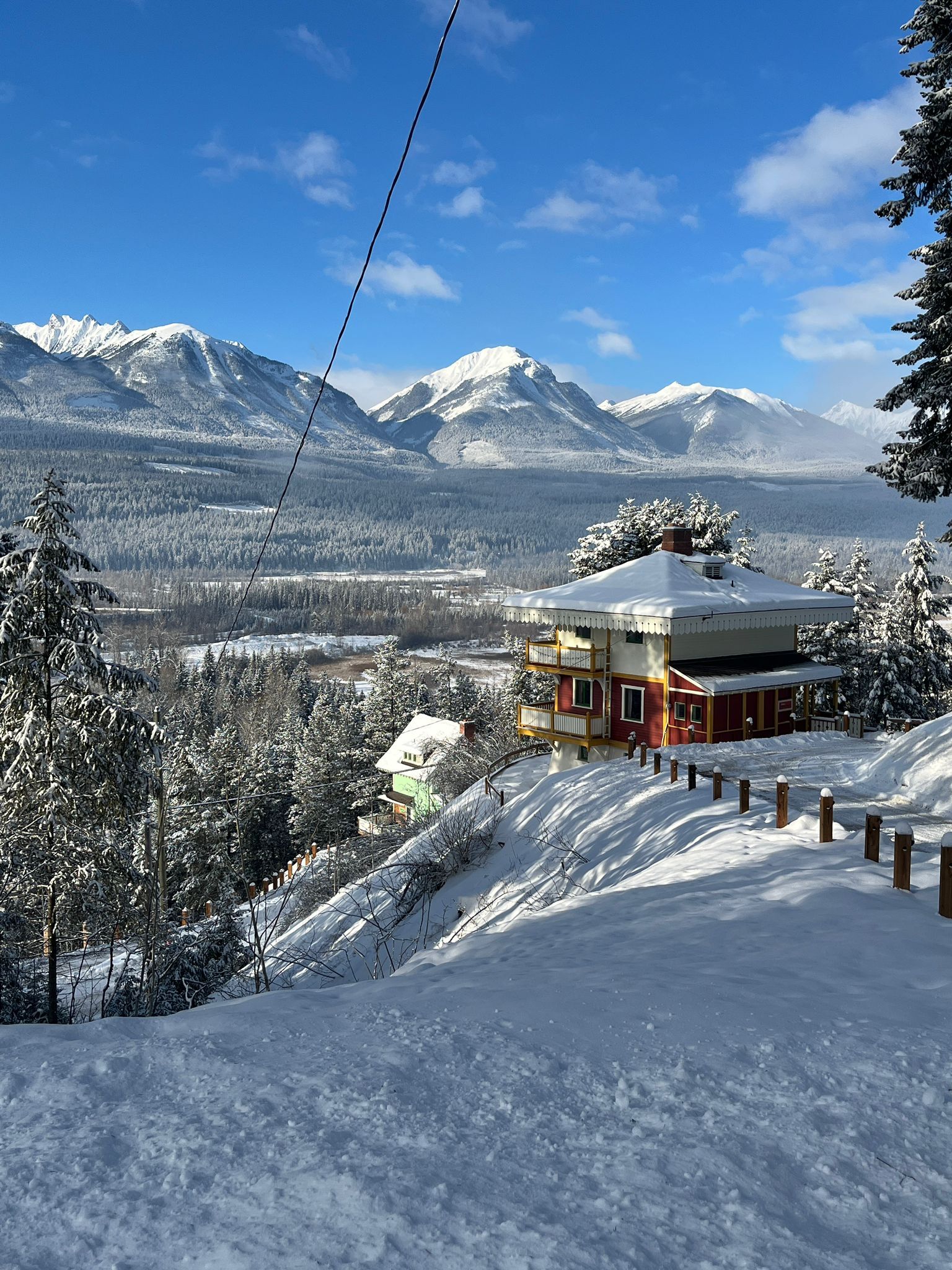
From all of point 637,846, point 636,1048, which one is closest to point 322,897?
point 637,846

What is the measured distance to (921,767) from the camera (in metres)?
14.5

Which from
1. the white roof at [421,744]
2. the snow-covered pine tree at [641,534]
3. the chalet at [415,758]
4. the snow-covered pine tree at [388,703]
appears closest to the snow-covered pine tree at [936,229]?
the snow-covered pine tree at [641,534]

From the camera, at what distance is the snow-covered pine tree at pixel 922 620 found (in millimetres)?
35969

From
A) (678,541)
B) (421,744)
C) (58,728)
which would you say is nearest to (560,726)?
(678,541)

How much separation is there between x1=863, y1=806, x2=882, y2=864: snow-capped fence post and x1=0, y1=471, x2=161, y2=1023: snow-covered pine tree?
40.9 ft

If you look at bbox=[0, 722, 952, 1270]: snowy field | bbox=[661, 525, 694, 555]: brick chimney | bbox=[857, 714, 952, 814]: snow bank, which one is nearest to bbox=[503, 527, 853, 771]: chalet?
bbox=[661, 525, 694, 555]: brick chimney

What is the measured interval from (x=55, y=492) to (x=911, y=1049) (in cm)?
1570

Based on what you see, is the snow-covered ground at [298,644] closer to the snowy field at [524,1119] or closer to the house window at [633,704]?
the house window at [633,704]

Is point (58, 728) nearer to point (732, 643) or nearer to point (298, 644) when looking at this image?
point (732, 643)

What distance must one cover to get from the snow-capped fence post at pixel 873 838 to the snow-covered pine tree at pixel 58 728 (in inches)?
491

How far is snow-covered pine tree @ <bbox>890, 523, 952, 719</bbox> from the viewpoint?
35969 millimetres

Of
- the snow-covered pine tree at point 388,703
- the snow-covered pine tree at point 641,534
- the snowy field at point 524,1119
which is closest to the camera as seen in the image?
the snowy field at point 524,1119

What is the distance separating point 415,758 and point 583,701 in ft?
66.9

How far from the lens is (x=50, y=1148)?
344 cm
